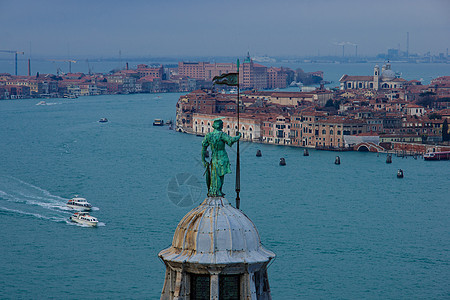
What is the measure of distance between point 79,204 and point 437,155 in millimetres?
10772

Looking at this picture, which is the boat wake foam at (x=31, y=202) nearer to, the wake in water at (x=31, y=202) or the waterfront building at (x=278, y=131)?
the wake in water at (x=31, y=202)

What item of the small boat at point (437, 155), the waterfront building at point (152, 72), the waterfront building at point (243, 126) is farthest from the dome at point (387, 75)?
the small boat at point (437, 155)

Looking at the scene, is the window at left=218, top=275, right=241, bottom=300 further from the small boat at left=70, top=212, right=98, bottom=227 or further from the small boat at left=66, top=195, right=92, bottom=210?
the small boat at left=66, top=195, right=92, bottom=210

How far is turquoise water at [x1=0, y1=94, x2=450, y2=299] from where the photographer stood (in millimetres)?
8672

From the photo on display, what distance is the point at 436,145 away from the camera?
2203 centimetres

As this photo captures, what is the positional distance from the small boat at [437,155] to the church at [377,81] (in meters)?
23.4

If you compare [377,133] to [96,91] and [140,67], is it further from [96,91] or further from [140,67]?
[140,67]

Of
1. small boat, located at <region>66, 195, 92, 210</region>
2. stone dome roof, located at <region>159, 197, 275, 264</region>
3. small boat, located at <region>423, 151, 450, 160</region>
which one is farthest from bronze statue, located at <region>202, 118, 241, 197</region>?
small boat, located at <region>423, 151, 450, 160</region>

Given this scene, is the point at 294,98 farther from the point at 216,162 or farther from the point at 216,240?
the point at 216,240

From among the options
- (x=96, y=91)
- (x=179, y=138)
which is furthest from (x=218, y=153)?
(x=96, y=91)

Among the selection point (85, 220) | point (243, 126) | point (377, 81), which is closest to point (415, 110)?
point (243, 126)

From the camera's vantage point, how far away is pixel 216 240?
4.58 ft

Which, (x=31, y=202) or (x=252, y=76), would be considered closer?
(x=31, y=202)

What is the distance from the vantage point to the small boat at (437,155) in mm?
20547
